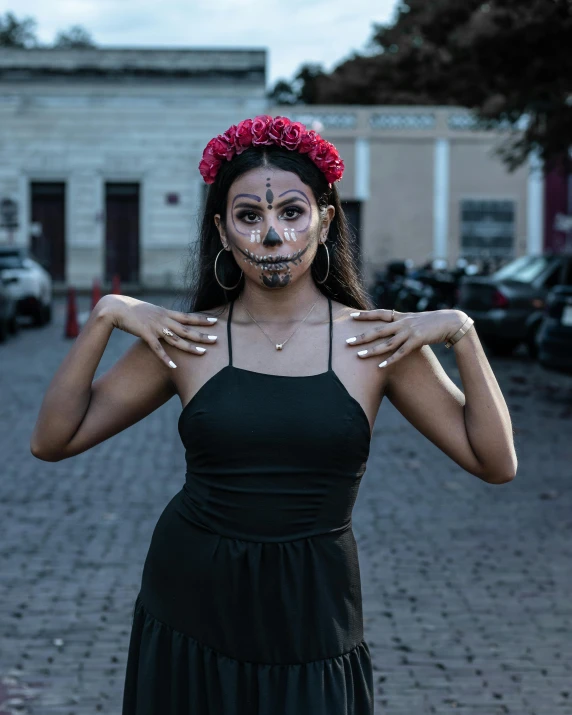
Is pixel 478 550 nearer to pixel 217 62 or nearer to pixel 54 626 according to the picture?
pixel 54 626

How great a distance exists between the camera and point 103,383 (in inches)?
116

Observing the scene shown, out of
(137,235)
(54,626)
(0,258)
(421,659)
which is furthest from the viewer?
(137,235)

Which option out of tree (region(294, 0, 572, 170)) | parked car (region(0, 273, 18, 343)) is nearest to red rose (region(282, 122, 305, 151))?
tree (region(294, 0, 572, 170))

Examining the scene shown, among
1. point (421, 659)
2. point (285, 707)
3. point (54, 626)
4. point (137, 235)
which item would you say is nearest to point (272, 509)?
point (285, 707)

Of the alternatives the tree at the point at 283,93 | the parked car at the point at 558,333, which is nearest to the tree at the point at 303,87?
the tree at the point at 283,93

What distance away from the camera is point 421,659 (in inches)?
213

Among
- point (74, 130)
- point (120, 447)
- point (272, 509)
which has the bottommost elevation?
point (120, 447)

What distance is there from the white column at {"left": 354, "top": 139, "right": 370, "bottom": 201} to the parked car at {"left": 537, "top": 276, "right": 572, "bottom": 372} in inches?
939

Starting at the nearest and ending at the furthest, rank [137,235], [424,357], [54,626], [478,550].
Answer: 1. [424,357]
2. [54,626]
3. [478,550]
4. [137,235]

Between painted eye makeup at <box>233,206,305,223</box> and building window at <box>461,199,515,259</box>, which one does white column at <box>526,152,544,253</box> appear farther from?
painted eye makeup at <box>233,206,305,223</box>

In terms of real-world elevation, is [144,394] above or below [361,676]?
above

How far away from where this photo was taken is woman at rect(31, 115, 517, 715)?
2730mm

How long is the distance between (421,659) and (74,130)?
34608mm

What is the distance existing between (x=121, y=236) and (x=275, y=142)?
35.9 m
